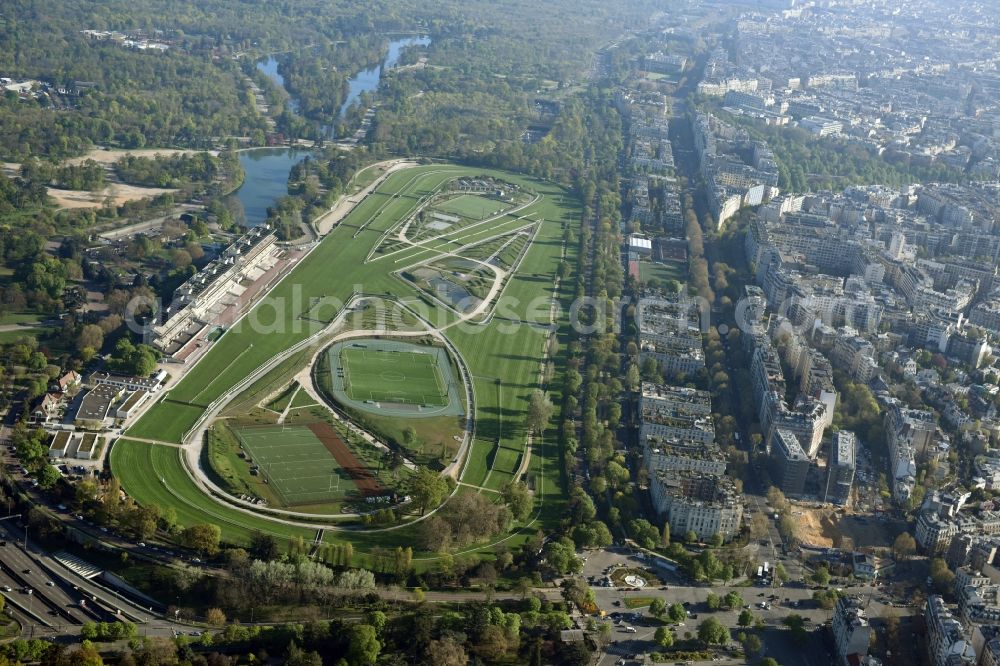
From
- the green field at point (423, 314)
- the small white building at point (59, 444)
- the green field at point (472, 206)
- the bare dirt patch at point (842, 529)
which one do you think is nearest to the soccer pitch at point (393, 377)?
the green field at point (423, 314)

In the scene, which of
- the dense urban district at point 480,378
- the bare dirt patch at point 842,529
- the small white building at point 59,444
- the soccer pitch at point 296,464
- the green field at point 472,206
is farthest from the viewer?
the green field at point 472,206

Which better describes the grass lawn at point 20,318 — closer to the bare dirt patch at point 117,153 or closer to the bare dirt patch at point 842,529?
the bare dirt patch at point 117,153

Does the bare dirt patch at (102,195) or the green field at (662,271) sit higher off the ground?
the bare dirt patch at (102,195)

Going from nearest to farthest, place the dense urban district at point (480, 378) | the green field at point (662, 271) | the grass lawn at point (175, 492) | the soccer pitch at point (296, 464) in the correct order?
the dense urban district at point (480, 378) < the grass lawn at point (175, 492) < the soccer pitch at point (296, 464) < the green field at point (662, 271)

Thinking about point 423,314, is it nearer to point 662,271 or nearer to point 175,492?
point 662,271

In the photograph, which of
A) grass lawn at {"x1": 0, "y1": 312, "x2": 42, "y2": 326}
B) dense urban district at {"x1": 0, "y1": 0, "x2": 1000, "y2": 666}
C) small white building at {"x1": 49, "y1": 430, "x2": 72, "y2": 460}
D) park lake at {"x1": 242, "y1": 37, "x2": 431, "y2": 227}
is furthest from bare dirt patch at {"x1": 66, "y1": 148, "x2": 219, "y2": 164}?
small white building at {"x1": 49, "y1": 430, "x2": 72, "y2": 460}

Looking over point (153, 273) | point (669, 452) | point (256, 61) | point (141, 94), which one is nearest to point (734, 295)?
point (669, 452)

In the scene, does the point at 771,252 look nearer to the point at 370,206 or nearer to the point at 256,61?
the point at 370,206

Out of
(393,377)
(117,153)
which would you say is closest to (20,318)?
(393,377)
